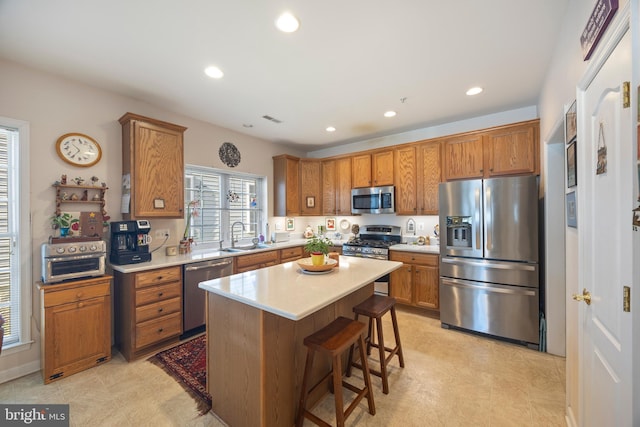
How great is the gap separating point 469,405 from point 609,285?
1383mm

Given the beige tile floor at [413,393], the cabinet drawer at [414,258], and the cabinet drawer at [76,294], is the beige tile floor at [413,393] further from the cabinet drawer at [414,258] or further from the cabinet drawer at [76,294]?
the cabinet drawer at [414,258]

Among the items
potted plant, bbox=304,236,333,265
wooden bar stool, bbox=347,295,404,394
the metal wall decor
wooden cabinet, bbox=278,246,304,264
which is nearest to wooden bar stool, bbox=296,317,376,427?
wooden bar stool, bbox=347,295,404,394

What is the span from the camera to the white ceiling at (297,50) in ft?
5.54

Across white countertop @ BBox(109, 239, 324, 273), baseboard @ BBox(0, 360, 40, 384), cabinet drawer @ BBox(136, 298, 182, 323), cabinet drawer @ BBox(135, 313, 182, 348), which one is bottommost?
baseboard @ BBox(0, 360, 40, 384)

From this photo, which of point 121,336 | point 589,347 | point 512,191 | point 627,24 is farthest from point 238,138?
point 589,347

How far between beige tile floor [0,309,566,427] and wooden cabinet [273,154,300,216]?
2.89 metres

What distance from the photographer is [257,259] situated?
3.65 m

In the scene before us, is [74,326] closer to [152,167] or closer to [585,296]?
[152,167]

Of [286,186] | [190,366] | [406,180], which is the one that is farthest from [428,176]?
[190,366]

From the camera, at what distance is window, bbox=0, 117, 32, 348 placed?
2.24m

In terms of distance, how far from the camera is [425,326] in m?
3.23

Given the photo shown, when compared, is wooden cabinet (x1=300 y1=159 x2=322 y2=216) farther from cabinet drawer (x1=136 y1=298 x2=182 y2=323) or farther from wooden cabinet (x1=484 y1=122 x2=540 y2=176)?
wooden cabinet (x1=484 y1=122 x2=540 y2=176)

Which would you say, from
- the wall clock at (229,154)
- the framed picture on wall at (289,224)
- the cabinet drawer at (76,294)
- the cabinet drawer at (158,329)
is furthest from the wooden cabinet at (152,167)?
the framed picture on wall at (289,224)

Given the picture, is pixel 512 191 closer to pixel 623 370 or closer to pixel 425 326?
pixel 425 326
